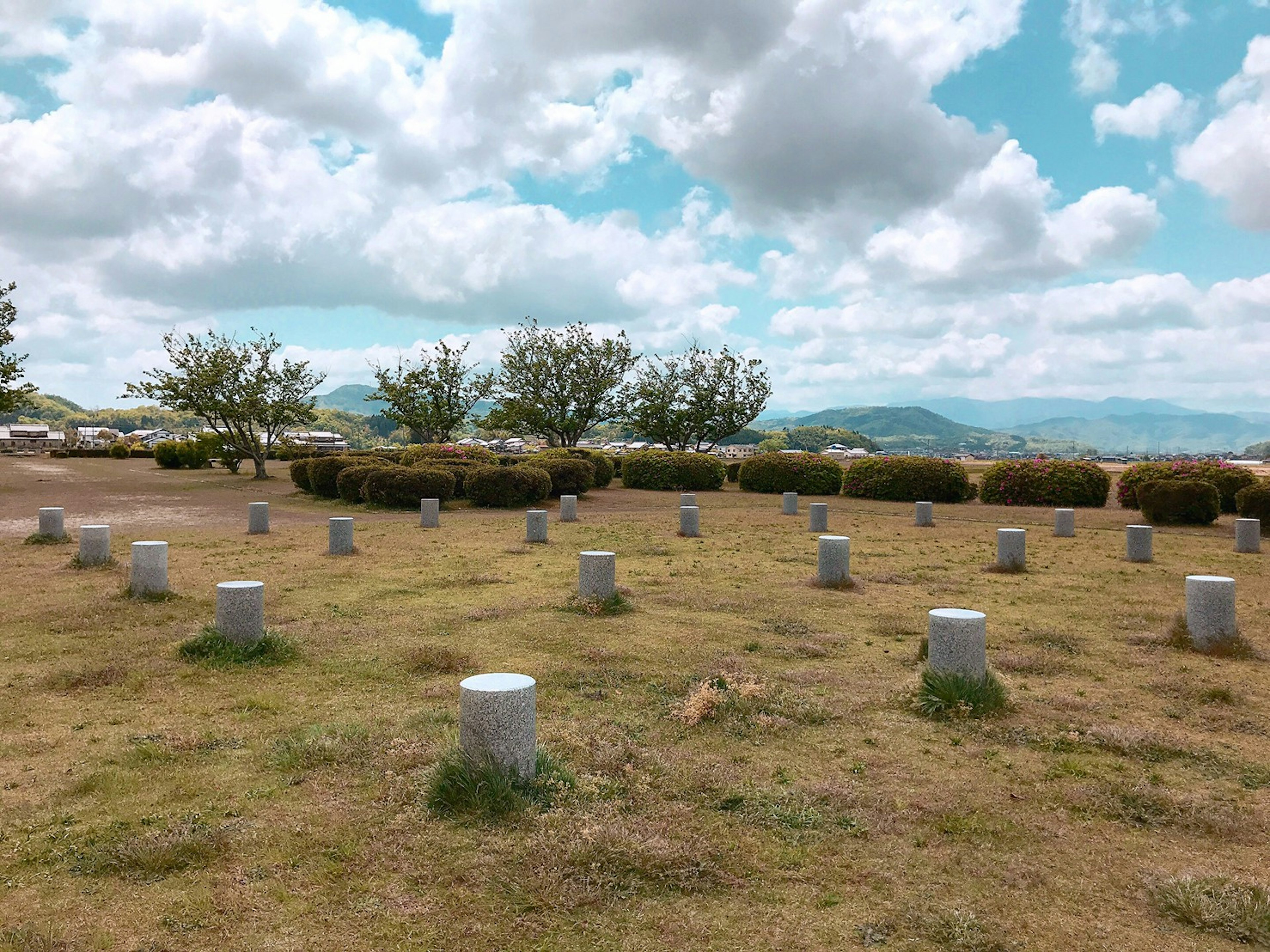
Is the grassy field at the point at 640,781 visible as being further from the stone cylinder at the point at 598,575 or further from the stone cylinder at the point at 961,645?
the stone cylinder at the point at 598,575

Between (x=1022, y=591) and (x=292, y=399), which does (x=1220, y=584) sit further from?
(x=292, y=399)

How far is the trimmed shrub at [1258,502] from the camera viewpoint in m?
16.5

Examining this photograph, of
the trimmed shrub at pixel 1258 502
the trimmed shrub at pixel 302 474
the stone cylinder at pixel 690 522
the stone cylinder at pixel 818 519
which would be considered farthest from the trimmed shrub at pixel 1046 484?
the trimmed shrub at pixel 302 474

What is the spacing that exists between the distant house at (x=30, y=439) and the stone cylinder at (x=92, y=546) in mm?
63726

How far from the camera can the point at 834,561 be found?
10.6 metres

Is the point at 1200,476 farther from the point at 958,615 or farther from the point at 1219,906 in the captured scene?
the point at 1219,906

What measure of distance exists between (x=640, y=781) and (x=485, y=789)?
2.83ft

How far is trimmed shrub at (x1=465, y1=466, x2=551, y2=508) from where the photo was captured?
2123cm

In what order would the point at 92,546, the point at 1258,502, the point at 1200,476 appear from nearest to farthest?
the point at 92,546
the point at 1258,502
the point at 1200,476

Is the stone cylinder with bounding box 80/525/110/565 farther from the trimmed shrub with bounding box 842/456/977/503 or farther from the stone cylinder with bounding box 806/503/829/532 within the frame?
the trimmed shrub with bounding box 842/456/977/503

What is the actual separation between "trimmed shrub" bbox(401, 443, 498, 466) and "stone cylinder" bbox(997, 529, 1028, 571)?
613 inches

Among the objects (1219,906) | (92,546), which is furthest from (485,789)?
(92,546)

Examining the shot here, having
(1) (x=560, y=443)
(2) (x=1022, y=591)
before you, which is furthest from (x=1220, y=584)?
(1) (x=560, y=443)

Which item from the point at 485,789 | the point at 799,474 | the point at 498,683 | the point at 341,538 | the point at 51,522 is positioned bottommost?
the point at 485,789
